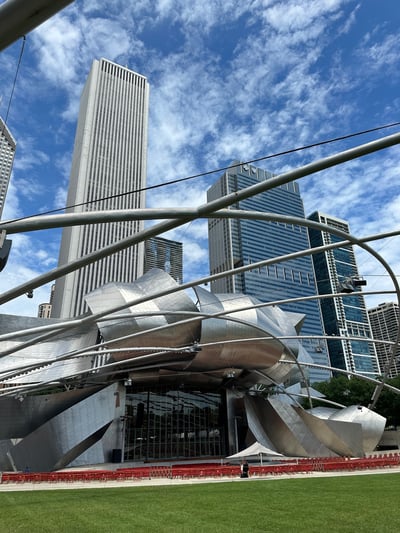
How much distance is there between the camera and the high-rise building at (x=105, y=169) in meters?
107

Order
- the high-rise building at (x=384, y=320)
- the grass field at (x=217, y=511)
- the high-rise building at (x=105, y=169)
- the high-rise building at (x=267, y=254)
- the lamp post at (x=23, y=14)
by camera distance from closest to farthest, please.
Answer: the lamp post at (x=23, y=14) < the grass field at (x=217, y=511) < the high-rise building at (x=384, y=320) < the high-rise building at (x=105, y=169) < the high-rise building at (x=267, y=254)

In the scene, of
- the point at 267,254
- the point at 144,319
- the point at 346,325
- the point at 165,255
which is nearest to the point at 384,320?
the point at 346,325

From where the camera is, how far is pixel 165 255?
18738 cm

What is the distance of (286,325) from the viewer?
4238cm

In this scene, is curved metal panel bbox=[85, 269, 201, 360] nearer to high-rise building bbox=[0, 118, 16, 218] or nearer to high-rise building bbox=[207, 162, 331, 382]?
high-rise building bbox=[0, 118, 16, 218]

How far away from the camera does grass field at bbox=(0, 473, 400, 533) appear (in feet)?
27.9

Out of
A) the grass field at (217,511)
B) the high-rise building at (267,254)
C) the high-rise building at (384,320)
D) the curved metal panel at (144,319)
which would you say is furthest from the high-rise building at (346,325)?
the grass field at (217,511)

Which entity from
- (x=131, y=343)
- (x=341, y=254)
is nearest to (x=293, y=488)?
(x=131, y=343)

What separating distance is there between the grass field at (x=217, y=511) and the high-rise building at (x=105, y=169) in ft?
304

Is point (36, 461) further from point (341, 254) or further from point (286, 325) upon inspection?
point (341, 254)

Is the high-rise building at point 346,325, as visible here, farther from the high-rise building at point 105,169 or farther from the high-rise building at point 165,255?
the high-rise building at point 165,255

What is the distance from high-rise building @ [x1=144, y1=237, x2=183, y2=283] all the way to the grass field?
169709 mm

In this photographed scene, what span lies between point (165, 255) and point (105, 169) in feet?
227

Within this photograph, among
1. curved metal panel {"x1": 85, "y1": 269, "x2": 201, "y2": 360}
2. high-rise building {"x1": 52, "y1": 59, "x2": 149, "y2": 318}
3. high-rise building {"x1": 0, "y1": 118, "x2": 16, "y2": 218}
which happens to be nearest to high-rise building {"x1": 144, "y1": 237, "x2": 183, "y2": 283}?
high-rise building {"x1": 52, "y1": 59, "x2": 149, "y2": 318}
